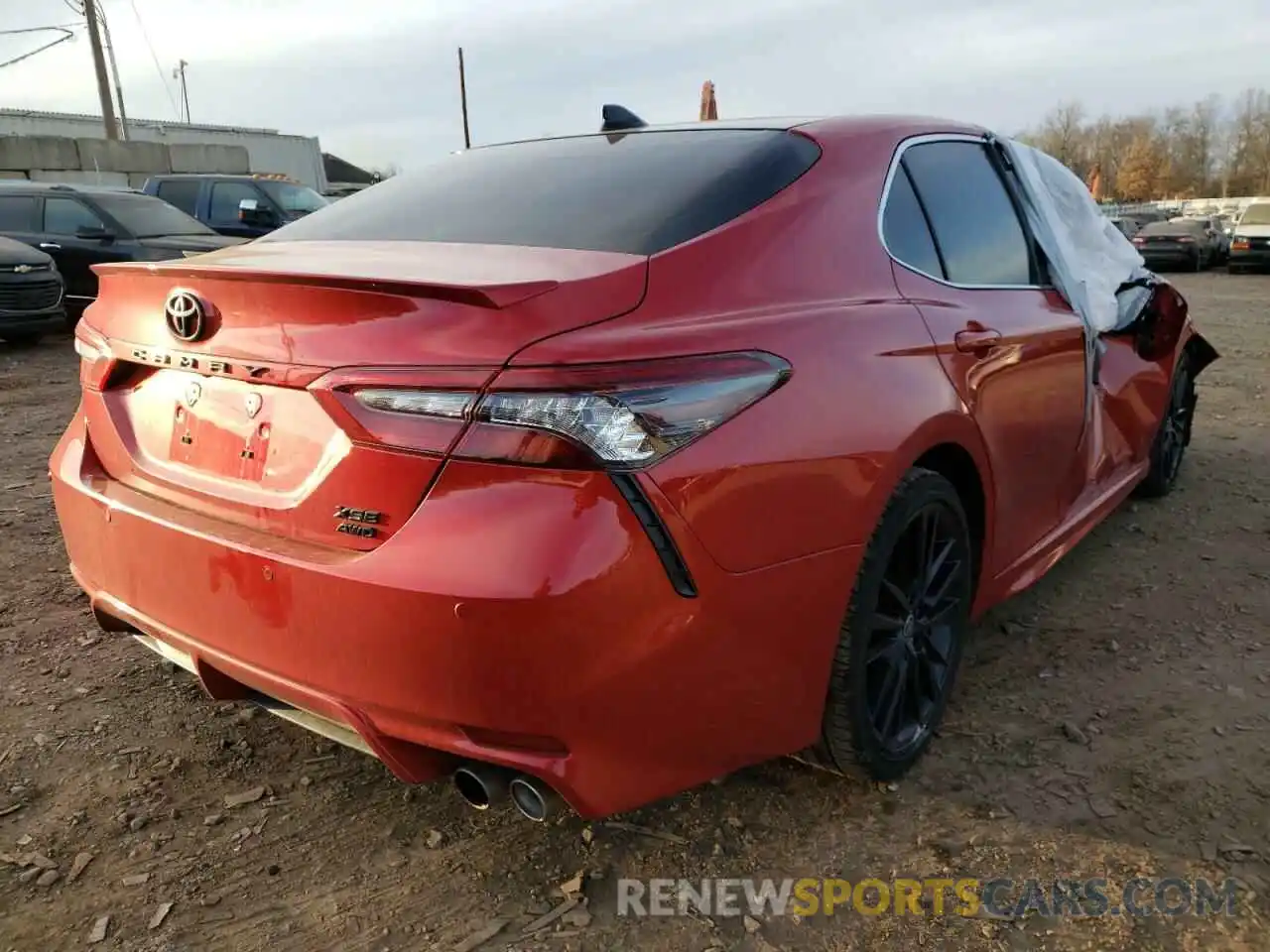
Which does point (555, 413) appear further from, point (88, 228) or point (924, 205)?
point (88, 228)

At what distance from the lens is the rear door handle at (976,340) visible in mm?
2480

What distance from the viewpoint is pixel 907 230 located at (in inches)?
99.8

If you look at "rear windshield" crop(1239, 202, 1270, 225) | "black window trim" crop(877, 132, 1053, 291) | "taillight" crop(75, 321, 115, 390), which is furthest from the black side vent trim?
"rear windshield" crop(1239, 202, 1270, 225)

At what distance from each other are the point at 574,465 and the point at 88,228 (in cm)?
1080

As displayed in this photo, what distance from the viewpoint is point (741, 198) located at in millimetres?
2168

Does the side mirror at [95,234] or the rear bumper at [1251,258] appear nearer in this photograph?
the side mirror at [95,234]

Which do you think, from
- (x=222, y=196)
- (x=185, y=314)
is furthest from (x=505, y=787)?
(x=222, y=196)

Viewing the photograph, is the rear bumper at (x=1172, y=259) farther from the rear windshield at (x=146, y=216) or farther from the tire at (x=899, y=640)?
the tire at (x=899, y=640)

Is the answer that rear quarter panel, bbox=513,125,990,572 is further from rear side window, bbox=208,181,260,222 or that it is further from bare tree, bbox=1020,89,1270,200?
bare tree, bbox=1020,89,1270,200

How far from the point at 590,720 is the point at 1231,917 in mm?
1374

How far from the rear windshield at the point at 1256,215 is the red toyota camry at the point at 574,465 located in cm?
2591

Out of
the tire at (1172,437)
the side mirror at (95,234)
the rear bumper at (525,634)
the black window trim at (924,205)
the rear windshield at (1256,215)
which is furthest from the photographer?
the rear windshield at (1256,215)

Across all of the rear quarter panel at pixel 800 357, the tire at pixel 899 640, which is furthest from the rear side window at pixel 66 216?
the tire at pixel 899 640

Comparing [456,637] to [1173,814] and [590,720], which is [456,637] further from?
[1173,814]
